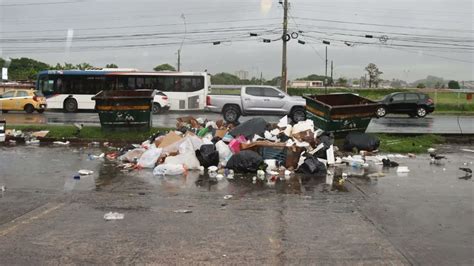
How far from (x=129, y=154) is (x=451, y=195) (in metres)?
6.96

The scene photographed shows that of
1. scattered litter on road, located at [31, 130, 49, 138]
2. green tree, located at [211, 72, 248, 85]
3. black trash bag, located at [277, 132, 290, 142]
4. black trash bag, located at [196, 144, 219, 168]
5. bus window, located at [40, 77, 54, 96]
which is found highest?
green tree, located at [211, 72, 248, 85]

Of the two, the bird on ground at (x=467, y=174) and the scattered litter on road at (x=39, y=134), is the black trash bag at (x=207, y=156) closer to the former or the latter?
the bird on ground at (x=467, y=174)

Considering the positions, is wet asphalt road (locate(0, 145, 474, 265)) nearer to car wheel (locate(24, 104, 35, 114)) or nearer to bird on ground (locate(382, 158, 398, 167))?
bird on ground (locate(382, 158, 398, 167))

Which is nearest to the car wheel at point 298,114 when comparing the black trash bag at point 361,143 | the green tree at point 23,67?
the black trash bag at point 361,143

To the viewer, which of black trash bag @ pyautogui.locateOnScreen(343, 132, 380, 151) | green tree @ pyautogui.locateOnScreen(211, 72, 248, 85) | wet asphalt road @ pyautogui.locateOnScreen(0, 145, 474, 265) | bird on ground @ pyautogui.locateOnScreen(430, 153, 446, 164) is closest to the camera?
wet asphalt road @ pyautogui.locateOnScreen(0, 145, 474, 265)

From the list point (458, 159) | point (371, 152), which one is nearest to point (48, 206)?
point (371, 152)

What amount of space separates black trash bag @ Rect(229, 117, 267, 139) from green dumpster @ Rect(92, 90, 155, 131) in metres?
4.76

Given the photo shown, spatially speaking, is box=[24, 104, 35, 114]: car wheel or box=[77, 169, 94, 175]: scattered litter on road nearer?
box=[77, 169, 94, 175]: scattered litter on road

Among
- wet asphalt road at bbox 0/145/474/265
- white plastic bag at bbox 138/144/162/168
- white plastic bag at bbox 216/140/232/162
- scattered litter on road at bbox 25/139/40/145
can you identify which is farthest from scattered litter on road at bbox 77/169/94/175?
scattered litter on road at bbox 25/139/40/145

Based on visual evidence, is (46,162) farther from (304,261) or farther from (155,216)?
(304,261)

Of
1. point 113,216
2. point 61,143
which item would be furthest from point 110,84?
point 113,216

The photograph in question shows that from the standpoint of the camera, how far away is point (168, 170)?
32.9 feet

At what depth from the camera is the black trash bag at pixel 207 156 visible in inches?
420

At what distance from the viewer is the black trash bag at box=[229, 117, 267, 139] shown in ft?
39.7
